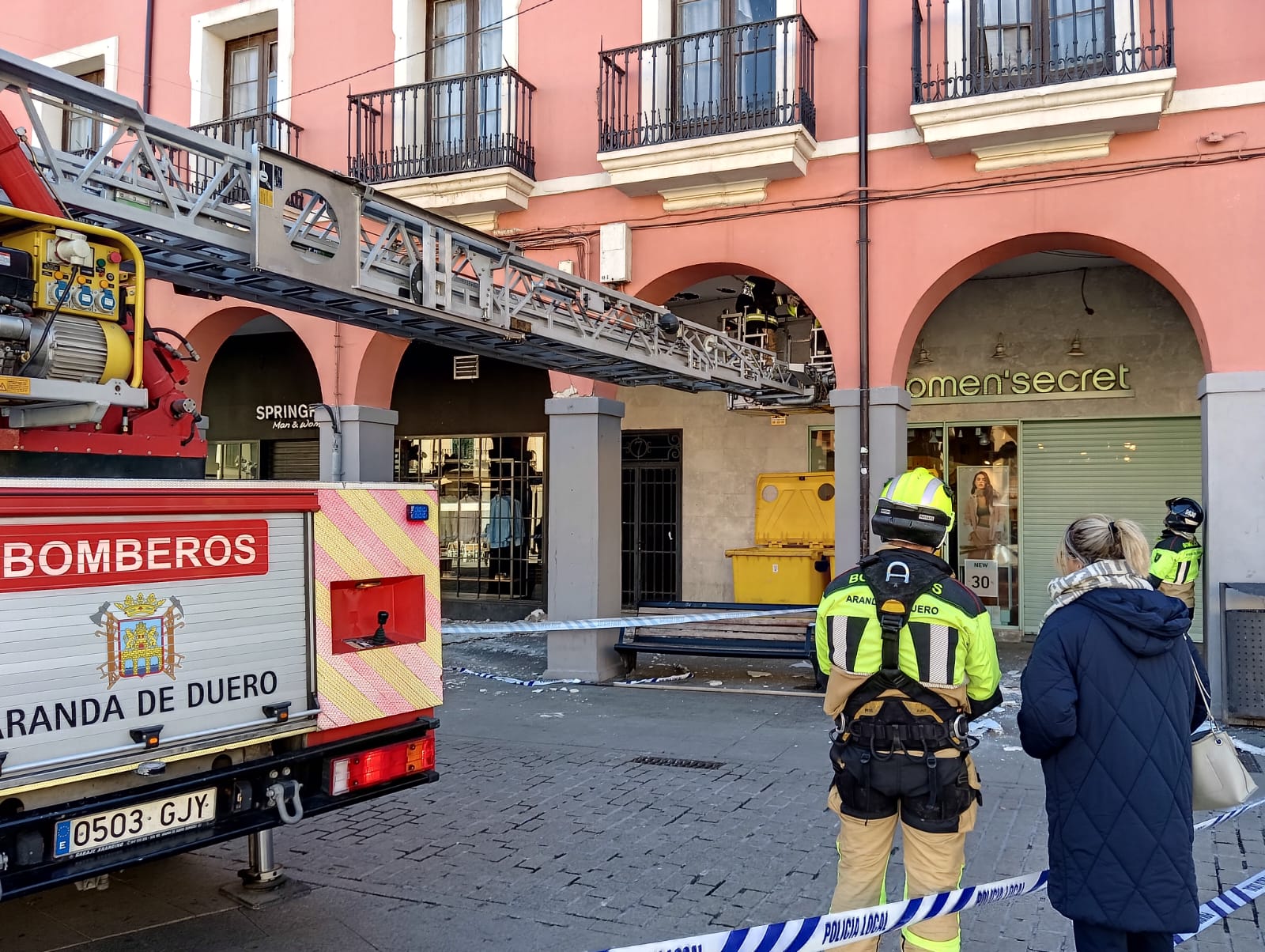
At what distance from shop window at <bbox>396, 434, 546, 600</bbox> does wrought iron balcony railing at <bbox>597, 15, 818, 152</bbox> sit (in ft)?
19.6

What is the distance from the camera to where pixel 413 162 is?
11727mm

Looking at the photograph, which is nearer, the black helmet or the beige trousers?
the beige trousers

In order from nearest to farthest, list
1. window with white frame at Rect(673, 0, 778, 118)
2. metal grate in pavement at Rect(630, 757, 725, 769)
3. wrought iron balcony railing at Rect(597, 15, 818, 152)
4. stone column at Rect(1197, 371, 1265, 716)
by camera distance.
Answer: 1. metal grate in pavement at Rect(630, 757, 725, 769)
2. stone column at Rect(1197, 371, 1265, 716)
3. wrought iron balcony railing at Rect(597, 15, 818, 152)
4. window with white frame at Rect(673, 0, 778, 118)

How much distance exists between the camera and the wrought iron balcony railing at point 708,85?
403 inches

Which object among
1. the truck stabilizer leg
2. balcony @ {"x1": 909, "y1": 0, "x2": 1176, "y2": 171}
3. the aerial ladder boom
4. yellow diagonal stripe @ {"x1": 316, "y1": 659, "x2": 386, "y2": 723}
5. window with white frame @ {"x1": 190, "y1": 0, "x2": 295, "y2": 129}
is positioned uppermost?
window with white frame @ {"x1": 190, "y1": 0, "x2": 295, "y2": 129}

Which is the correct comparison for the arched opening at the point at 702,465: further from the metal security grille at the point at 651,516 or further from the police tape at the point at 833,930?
the police tape at the point at 833,930

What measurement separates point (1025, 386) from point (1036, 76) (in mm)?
5013

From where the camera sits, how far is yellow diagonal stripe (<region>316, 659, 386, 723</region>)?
4.27 m

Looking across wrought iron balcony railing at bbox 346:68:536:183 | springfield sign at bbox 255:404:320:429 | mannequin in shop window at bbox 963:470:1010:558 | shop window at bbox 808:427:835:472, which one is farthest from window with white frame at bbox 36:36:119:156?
mannequin in shop window at bbox 963:470:1010:558

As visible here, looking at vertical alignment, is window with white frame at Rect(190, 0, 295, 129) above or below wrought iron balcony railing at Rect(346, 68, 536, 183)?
above

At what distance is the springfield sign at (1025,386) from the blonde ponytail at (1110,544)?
967 centimetres

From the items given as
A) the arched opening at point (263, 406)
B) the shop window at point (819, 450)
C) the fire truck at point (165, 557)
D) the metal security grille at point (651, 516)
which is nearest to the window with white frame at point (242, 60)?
the arched opening at point (263, 406)

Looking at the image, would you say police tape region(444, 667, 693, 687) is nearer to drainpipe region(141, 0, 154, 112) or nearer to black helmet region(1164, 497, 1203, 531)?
black helmet region(1164, 497, 1203, 531)

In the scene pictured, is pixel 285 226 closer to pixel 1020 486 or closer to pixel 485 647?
pixel 485 647
